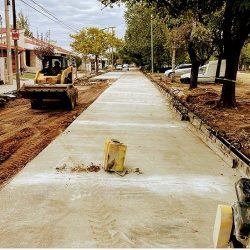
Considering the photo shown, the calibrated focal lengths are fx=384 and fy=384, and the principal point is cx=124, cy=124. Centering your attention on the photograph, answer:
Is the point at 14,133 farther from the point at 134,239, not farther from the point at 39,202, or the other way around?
the point at 134,239

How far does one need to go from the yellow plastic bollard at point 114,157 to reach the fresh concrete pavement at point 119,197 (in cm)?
23

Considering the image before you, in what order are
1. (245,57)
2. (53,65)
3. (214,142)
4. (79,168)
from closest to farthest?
1. (79,168)
2. (214,142)
3. (53,65)
4. (245,57)

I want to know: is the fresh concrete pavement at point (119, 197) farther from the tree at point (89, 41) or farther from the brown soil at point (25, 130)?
the tree at point (89, 41)

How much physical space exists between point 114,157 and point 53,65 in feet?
39.2

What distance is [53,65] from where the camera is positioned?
18812 millimetres

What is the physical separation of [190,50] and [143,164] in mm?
18967

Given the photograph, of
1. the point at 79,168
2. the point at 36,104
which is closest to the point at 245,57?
the point at 36,104

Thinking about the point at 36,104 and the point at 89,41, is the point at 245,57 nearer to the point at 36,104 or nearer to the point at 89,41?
the point at 89,41

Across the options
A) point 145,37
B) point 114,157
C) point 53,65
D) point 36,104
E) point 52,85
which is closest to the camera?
point 114,157

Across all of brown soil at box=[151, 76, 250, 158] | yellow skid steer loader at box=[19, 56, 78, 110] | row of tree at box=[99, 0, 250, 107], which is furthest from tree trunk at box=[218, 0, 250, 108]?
yellow skid steer loader at box=[19, 56, 78, 110]

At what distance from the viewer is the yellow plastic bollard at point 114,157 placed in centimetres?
784

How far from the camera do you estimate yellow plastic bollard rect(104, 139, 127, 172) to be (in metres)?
7.84

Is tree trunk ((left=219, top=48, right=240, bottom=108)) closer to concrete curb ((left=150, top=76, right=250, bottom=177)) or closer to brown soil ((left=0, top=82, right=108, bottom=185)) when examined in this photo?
concrete curb ((left=150, top=76, right=250, bottom=177))

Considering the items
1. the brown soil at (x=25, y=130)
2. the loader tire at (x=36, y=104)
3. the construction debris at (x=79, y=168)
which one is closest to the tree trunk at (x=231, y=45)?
the brown soil at (x=25, y=130)
